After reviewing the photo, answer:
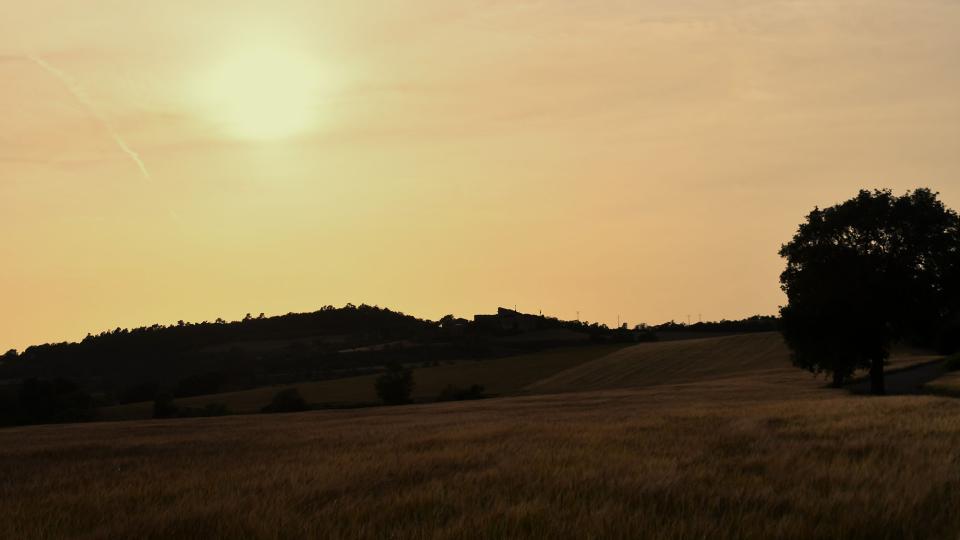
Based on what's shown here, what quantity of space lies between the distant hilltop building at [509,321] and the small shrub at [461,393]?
7285 cm

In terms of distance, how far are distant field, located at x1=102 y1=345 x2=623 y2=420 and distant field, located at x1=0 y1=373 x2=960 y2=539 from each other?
255ft

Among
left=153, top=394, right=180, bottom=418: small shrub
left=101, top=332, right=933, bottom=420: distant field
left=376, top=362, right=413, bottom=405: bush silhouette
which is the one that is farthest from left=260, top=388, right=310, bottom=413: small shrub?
left=153, top=394, right=180, bottom=418: small shrub

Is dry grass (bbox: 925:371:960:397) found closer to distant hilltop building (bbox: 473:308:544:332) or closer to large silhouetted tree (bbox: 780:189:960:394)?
large silhouetted tree (bbox: 780:189:960:394)

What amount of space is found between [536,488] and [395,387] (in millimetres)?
83023

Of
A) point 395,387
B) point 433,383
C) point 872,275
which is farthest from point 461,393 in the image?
point 872,275

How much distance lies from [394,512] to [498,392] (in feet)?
289

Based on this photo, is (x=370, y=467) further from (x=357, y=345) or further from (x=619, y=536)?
(x=357, y=345)

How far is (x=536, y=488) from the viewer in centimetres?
1252

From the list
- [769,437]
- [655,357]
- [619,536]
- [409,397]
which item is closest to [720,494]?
[619,536]

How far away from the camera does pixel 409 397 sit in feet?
314

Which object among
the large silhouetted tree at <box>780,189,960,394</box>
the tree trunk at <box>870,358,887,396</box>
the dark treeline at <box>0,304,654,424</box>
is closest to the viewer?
the large silhouetted tree at <box>780,189,960,394</box>

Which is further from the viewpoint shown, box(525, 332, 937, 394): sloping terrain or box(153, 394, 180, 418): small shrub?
box(153, 394, 180, 418): small shrub

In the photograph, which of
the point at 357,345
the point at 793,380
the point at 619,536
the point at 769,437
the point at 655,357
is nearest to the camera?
the point at 619,536

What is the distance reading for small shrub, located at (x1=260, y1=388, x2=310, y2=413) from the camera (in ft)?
307
